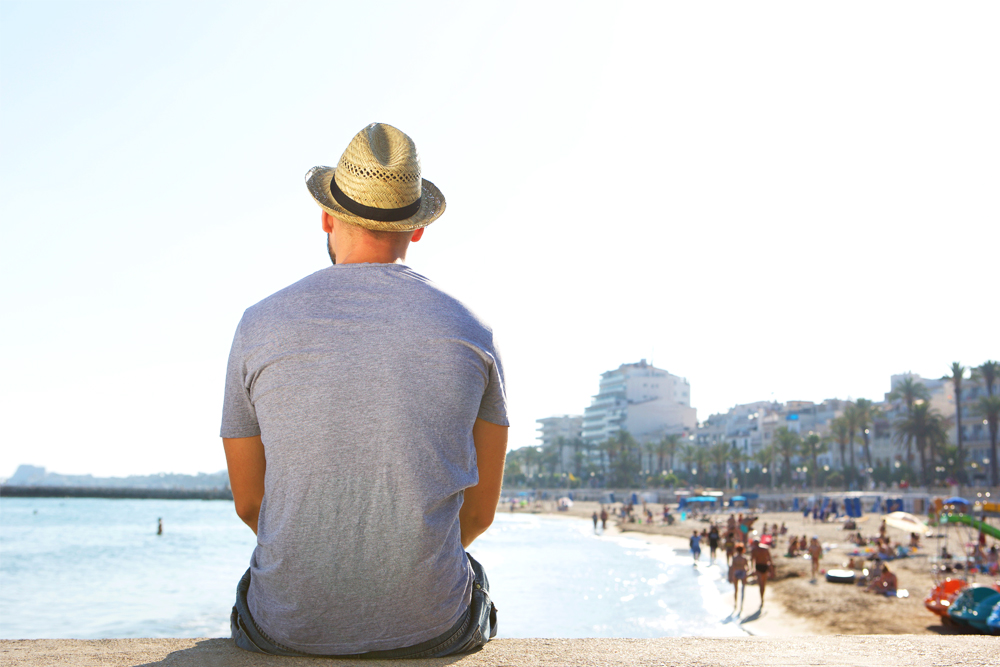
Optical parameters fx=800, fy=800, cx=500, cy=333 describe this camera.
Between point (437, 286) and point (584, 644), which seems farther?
point (584, 644)

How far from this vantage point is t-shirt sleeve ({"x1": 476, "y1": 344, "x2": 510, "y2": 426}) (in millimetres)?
1852

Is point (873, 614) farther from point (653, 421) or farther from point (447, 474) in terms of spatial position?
point (653, 421)

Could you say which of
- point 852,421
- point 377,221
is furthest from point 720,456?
point 377,221

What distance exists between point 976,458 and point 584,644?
7714cm

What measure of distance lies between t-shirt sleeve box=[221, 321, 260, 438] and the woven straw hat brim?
0.38m

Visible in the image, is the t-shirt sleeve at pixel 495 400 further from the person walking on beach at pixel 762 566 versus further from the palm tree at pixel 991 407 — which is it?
the palm tree at pixel 991 407

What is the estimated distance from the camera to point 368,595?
1.74 metres

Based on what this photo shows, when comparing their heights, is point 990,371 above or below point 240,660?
above

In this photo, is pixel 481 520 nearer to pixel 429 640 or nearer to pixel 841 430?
pixel 429 640

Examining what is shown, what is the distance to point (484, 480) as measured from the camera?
197 centimetres

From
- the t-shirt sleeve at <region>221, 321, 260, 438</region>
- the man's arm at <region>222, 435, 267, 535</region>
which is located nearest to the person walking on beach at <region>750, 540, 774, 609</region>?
the man's arm at <region>222, 435, 267, 535</region>

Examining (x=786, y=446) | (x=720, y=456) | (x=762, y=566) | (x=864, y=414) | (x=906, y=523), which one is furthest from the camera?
(x=720, y=456)

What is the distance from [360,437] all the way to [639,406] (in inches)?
5303

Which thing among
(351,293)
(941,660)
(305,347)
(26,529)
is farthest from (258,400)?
(26,529)
